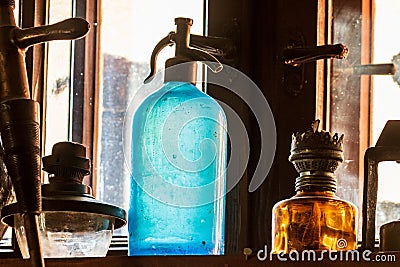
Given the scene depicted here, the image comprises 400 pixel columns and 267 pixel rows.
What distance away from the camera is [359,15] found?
117 centimetres

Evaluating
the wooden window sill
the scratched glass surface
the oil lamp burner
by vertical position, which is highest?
the scratched glass surface

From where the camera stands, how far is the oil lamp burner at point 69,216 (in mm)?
931

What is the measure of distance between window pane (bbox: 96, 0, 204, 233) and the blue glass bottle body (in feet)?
0.52

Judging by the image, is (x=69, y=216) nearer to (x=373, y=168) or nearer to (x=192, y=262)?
(x=192, y=262)

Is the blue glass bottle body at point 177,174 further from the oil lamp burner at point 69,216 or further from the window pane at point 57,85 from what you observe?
the window pane at point 57,85

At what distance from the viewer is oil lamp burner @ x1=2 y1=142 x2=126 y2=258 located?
93 centimetres

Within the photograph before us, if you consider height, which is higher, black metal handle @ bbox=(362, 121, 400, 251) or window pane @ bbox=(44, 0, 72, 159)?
window pane @ bbox=(44, 0, 72, 159)

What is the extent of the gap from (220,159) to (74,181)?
150 mm

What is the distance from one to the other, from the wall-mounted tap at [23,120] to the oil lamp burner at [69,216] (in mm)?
121

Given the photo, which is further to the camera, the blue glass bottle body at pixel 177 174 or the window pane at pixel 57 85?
the window pane at pixel 57 85

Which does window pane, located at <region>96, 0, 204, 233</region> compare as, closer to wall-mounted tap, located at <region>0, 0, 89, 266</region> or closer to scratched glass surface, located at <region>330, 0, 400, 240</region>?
scratched glass surface, located at <region>330, 0, 400, 240</region>

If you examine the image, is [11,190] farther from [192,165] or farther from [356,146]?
[356,146]

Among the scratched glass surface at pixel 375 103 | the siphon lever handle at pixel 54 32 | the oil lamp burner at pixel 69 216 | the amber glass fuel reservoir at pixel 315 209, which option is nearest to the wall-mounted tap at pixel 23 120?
the siphon lever handle at pixel 54 32

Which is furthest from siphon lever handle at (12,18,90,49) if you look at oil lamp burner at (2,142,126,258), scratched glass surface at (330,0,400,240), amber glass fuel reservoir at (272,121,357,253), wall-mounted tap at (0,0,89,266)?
scratched glass surface at (330,0,400,240)
